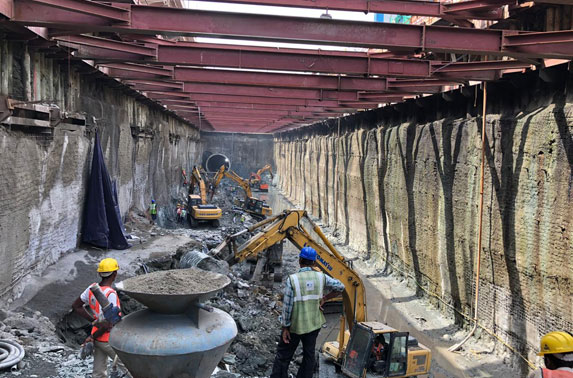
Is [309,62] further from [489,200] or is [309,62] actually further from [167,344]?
[167,344]

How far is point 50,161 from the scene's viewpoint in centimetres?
1083

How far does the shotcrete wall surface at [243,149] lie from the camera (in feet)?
182

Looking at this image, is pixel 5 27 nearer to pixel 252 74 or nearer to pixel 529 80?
pixel 252 74

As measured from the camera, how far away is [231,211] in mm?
29156

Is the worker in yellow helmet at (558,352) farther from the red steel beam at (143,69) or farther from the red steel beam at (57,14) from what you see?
the red steel beam at (143,69)

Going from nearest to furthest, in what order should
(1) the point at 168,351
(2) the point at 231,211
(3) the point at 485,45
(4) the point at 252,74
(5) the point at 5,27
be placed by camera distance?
(1) the point at 168,351 → (5) the point at 5,27 → (3) the point at 485,45 → (4) the point at 252,74 → (2) the point at 231,211

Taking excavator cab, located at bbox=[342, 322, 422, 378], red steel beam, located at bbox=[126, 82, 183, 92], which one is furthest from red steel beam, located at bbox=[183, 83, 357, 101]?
excavator cab, located at bbox=[342, 322, 422, 378]

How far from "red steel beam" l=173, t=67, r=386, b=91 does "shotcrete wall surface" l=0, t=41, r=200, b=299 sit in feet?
9.41

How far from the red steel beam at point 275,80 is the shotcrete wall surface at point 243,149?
4163 centimetres

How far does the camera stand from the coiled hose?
6418 mm

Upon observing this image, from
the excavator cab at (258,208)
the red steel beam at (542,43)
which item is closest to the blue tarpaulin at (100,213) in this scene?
the red steel beam at (542,43)

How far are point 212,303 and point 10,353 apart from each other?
5.19 metres

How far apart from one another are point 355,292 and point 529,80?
228 inches

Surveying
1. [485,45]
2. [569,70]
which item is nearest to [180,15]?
[485,45]
